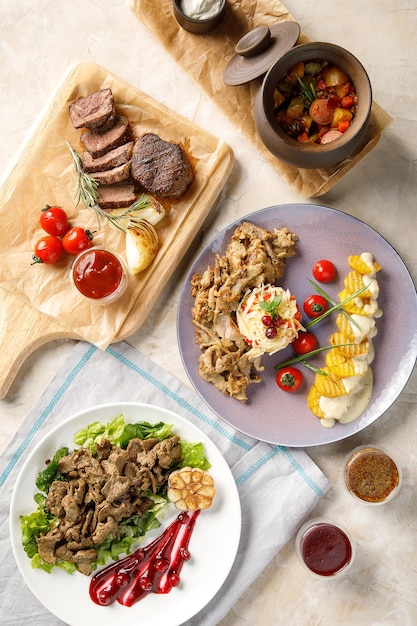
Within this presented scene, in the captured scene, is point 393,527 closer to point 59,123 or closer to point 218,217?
point 218,217

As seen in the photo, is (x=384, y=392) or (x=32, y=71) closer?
(x=384, y=392)

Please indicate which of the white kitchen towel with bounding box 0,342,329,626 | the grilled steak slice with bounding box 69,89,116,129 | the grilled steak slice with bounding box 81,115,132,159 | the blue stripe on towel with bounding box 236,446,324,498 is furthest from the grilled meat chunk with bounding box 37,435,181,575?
the grilled steak slice with bounding box 69,89,116,129

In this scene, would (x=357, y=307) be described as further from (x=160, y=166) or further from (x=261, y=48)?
(x=261, y=48)

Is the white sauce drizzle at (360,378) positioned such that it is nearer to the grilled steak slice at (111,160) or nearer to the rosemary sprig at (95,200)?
the rosemary sprig at (95,200)

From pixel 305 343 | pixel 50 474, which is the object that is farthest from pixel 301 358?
pixel 50 474

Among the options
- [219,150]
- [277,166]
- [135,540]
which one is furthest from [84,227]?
[135,540]

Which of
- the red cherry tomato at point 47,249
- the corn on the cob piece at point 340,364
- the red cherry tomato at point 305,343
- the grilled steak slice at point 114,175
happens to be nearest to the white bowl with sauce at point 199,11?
the grilled steak slice at point 114,175

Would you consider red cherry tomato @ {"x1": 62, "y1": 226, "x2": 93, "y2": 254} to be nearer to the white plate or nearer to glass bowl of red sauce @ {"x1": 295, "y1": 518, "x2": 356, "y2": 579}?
the white plate
